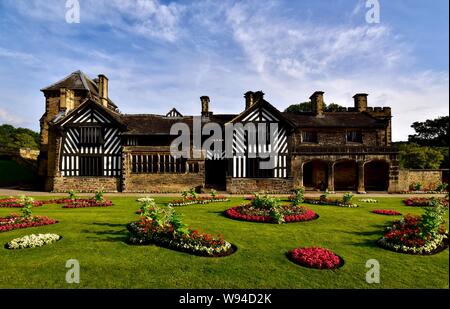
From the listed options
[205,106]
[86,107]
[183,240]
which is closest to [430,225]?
[183,240]

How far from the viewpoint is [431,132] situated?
5956 cm

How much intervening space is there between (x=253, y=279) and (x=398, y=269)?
4.32 m

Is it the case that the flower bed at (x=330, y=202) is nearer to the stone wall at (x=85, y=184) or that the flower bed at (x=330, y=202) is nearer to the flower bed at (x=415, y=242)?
the flower bed at (x=415, y=242)

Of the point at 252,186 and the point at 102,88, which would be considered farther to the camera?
the point at 102,88

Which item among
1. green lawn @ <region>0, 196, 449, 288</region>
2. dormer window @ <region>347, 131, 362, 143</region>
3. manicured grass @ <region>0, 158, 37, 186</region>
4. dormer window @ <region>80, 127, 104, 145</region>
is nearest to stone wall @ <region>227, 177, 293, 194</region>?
dormer window @ <region>347, 131, 362, 143</region>

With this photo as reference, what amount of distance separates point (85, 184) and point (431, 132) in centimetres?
7149

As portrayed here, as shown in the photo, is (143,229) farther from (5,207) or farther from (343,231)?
(5,207)

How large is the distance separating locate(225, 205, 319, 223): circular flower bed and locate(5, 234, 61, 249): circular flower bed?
8.13 meters

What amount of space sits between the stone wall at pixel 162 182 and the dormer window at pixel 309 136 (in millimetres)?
13229

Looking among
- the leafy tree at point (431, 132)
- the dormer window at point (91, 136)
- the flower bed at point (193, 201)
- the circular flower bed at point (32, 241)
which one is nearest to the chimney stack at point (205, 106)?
the dormer window at point (91, 136)

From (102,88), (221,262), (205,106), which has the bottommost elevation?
(221,262)

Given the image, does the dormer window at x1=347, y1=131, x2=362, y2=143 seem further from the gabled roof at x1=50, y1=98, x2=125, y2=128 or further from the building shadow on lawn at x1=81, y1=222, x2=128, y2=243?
the building shadow on lawn at x1=81, y1=222, x2=128, y2=243

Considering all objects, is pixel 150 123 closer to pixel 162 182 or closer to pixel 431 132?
pixel 162 182

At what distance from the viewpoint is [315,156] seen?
27812mm
